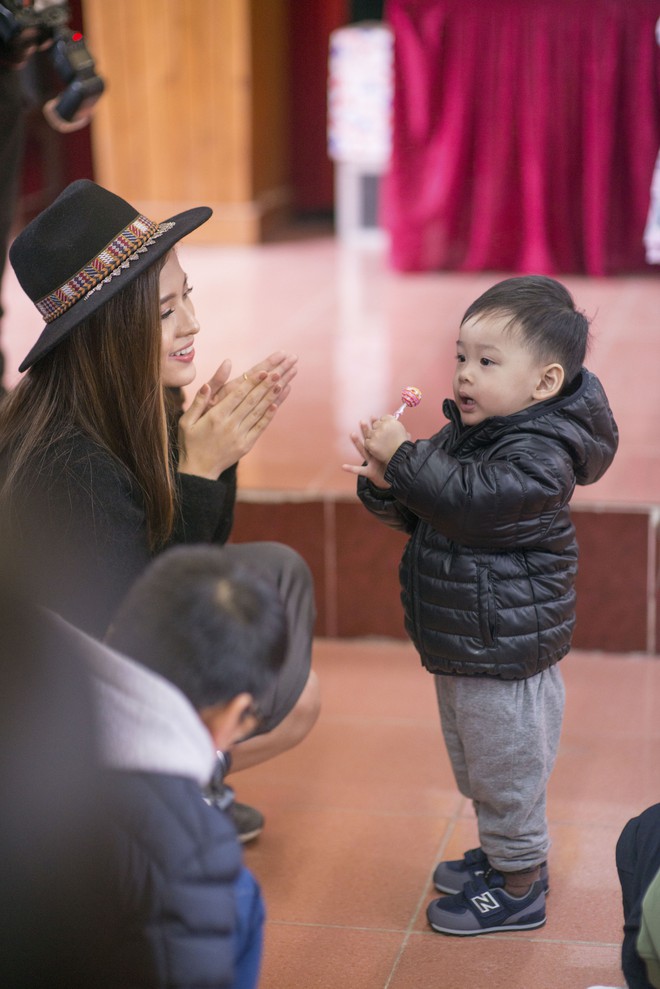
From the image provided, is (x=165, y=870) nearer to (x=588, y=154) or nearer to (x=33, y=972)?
(x=33, y=972)

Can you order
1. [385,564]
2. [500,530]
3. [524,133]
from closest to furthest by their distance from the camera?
[500,530], [385,564], [524,133]

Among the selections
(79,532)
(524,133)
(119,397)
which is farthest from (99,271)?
(524,133)

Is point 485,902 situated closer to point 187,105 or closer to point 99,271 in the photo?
point 99,271

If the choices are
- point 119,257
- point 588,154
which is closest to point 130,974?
point 119,257

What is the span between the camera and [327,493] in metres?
2.57

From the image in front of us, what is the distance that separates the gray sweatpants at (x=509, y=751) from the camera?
1562mm

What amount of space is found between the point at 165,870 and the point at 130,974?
0.10 m

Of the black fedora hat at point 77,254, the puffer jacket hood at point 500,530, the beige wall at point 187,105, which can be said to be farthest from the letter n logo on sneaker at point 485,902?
the beige wall at point 187,105

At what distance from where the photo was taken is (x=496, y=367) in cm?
150

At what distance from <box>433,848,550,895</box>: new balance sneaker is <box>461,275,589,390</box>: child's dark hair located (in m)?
0.67

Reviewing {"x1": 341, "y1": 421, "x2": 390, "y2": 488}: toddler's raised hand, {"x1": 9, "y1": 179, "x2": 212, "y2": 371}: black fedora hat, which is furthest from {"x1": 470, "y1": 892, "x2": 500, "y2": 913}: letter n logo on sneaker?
{"x1": 9, "y1": 179, "x2": 212, "y2": 371}: black fedora hat

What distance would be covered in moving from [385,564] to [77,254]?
3.79 feet

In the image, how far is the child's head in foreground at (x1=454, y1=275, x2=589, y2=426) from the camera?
4.89 feet

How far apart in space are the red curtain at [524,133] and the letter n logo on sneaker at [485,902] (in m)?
3.38
